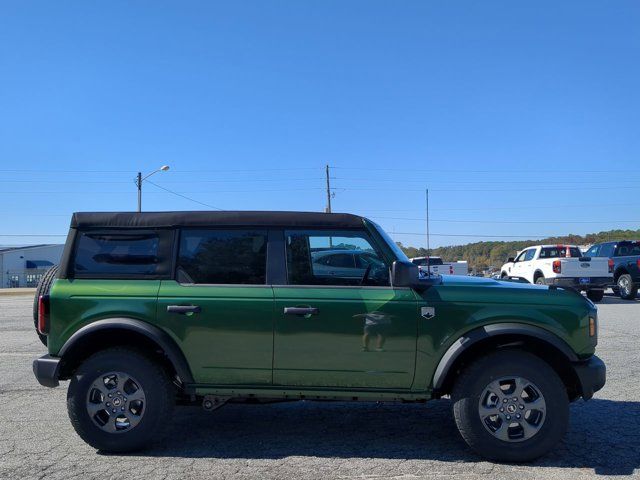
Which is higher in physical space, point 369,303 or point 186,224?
point 186,224

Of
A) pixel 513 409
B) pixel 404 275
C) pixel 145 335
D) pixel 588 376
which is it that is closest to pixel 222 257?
pixel 145 335

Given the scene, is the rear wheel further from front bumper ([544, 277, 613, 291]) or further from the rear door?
the rear door

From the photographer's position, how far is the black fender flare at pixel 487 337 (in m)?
4.21

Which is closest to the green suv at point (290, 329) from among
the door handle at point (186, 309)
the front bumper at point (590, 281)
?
the door handle at point (186, 309)

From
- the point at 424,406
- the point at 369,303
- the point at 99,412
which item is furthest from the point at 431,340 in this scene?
the point at 99,412

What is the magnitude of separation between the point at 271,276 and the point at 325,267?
1.51 ft

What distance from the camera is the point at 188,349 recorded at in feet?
14.5

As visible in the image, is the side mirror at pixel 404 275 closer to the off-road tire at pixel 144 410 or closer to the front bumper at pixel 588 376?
the front bumper at pixel 588 376

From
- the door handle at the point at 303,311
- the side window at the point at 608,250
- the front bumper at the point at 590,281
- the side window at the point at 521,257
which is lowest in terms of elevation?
the front bumper at the point at 590,281

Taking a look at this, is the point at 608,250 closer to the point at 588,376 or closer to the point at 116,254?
the point at 588,376

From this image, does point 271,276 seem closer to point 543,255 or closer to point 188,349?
point 188,349

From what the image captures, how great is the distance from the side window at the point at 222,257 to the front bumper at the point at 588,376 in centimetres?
258

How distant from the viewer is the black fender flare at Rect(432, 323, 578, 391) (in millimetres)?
4215

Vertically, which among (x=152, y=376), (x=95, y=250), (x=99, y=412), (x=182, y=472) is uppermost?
(x=95, y=250)
